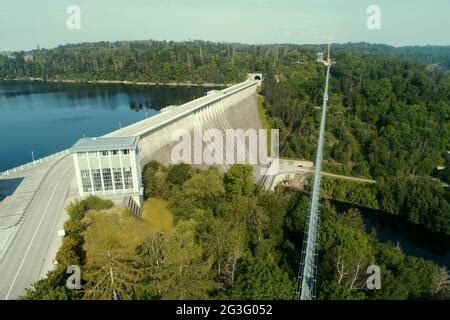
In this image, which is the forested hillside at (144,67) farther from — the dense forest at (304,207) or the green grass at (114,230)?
the green grass at (114,230)

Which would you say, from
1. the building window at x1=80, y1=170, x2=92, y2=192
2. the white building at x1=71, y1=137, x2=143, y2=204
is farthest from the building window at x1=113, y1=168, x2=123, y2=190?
the building window at x1=80, y1=170, x2=92, y2=192

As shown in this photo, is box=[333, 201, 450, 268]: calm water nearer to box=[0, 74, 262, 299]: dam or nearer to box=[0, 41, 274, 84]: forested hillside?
box=[0, 74, 262, 299]: dam

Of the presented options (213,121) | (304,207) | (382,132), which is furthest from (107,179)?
(382,132)

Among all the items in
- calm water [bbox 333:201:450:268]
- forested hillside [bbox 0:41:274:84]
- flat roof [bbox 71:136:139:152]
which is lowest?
calm water [bbox 333:201:450:268]

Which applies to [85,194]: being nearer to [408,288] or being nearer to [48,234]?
[48,234]

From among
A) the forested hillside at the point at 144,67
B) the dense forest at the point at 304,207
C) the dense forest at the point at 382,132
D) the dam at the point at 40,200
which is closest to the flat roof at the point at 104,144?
the dense forest at the point at 304,207
